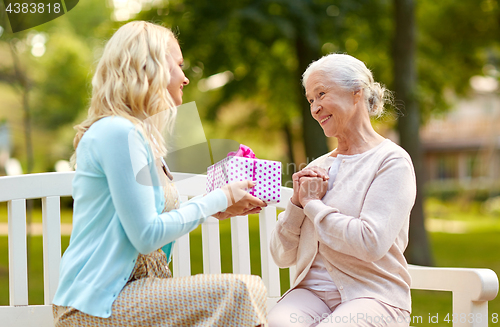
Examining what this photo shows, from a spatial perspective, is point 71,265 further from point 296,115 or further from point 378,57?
point 296,115

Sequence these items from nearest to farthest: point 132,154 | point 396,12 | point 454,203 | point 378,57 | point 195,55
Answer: point 132,154, point 396,12, point 195,55, point 378,57, point 454,203

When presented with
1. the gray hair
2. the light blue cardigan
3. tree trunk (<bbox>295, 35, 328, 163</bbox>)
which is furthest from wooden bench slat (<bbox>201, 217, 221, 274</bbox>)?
tree trunk (<bbox>295, 35, 328, 163</bbox>)

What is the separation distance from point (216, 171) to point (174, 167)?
0.19m

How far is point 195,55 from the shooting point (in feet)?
26.6

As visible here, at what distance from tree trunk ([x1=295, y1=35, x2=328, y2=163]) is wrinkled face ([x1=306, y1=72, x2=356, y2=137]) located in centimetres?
540

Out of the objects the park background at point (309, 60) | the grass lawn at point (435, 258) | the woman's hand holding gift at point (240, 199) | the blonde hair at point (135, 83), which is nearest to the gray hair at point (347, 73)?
the park background at point (309, 60)

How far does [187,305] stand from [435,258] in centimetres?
891

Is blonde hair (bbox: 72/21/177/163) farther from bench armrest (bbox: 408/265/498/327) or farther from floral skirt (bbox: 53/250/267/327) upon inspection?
bench armrest (bbox: 408/265/498/327)

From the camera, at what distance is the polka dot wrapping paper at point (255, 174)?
85.3 inches

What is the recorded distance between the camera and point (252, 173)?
2.21 m

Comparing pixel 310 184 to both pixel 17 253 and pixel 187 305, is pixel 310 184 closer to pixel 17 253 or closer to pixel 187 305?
pixel 187 305

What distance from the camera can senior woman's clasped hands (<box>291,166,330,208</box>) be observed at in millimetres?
2381

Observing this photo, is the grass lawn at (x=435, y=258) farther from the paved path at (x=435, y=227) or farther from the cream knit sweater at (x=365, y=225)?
the cream knit sweater at (x=365, y=225)

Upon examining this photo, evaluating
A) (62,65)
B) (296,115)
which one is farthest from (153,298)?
(62,65)
